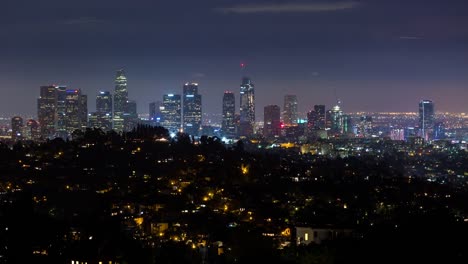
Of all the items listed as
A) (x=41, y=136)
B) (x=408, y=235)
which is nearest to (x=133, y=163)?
(x=408, y=235)

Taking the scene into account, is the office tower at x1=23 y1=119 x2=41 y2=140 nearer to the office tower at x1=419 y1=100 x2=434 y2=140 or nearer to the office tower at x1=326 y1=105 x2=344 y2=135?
the office tower at x1=326 y1=105 x2=344 y2=135

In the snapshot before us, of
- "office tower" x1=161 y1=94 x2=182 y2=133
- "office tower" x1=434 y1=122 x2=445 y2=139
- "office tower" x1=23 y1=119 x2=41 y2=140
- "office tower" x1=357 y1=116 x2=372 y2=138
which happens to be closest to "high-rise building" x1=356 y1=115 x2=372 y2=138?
"office tower" x1=357 y1=116 x2=372 y2=138

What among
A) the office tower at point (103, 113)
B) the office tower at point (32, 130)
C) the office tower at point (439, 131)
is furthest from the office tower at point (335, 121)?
the office tower at point (32, 130)

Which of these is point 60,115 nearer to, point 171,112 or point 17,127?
point 17,127

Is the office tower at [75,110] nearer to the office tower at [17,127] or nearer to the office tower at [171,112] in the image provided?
the office tower at [17,127]

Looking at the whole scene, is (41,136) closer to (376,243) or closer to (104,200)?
(104,200)

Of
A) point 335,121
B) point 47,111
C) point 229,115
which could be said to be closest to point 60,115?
point 47,111
